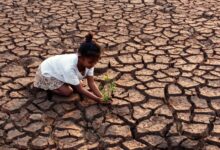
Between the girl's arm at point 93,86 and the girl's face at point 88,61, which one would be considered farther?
the girl's arm at point 93,86

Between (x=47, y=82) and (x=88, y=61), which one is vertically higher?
(x=88, y=61)

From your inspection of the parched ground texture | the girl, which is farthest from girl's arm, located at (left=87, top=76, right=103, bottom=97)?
the parched ground texture

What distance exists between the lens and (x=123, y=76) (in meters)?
3.88

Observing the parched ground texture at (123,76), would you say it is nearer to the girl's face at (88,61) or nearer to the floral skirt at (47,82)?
the floral skirt at (47,82)

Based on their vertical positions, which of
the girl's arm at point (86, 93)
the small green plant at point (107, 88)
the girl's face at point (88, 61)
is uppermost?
the girl's face at point (88, 61)

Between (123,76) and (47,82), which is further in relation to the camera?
(123,76)

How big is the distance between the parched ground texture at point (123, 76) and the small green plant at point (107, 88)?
0.07 metres

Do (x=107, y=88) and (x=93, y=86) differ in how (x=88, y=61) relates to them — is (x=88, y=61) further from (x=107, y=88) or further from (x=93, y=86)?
(x=107, y=88)

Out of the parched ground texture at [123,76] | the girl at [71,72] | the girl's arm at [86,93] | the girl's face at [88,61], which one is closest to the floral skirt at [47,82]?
the girl at [71,72]

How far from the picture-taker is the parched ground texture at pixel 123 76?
3021 millimetres

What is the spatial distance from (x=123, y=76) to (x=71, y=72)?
0.79 metres

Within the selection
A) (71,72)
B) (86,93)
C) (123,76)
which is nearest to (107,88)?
(123,76)

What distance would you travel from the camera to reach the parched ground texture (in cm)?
302

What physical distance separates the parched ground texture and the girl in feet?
0.37
